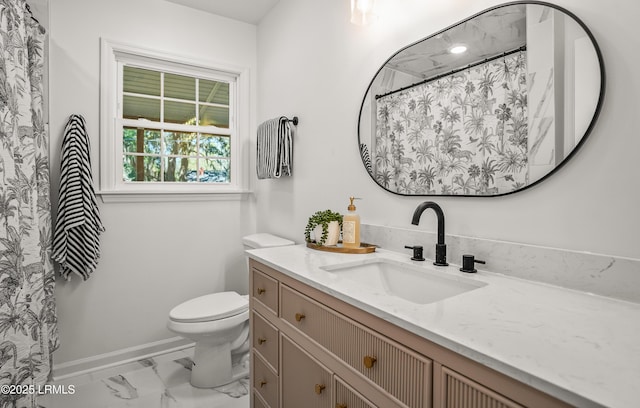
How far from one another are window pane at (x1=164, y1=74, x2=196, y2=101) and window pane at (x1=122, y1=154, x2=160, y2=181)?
0.55 meters

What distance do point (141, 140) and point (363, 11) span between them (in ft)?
6.44

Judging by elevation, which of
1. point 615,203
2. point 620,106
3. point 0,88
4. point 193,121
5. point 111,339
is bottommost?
point 111,339

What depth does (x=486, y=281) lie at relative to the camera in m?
1.14

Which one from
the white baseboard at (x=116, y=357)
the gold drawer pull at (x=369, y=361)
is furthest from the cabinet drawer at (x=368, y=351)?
the white baseboard at (x=116, y=357)

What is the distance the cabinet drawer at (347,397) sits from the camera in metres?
1.00

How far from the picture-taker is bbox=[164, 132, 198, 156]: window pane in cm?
277

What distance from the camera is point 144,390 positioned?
216 centimetres

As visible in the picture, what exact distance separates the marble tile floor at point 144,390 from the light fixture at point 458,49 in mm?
2149

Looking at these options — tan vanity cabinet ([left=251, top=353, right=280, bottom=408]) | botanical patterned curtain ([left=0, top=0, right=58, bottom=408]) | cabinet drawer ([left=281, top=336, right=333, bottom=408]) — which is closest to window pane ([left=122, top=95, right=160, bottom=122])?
botanical patterned curtain ([left=0, top=0, right=58, bottom=408])

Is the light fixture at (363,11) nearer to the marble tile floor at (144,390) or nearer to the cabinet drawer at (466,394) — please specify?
the cabinet drawer at (466,394)

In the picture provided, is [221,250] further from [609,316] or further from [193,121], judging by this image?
[609,316]

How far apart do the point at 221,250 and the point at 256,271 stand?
1.36 meters

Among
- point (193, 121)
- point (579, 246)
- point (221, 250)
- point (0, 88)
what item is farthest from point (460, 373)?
point (193, 121)

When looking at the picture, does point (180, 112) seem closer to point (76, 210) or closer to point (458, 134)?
point (76, 210)
